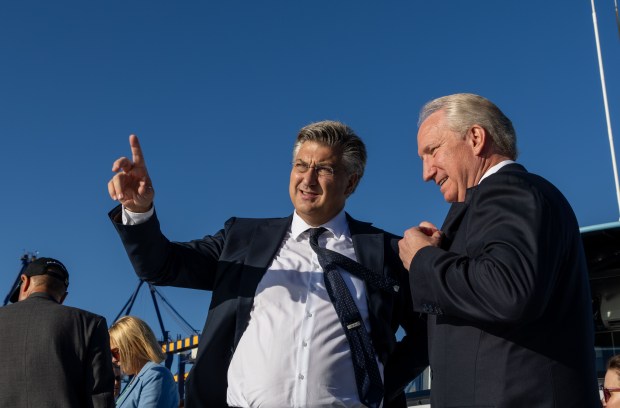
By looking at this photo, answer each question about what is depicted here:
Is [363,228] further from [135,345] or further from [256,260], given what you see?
[135,345]

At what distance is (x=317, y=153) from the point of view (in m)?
3.98

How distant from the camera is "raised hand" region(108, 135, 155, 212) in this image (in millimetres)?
3438

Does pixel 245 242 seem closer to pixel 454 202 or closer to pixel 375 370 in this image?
pixel 375 370

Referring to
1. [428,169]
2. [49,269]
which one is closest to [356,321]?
[428,169]

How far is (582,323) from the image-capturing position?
2.49 m

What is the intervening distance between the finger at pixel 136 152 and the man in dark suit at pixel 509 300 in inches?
54.4

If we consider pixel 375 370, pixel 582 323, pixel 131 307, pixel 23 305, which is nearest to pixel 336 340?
pixel 375 370

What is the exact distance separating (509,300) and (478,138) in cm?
78

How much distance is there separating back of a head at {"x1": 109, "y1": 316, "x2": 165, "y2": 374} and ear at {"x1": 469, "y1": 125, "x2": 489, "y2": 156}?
358cm

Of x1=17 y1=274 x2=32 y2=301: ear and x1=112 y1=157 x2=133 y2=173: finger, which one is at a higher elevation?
x1=112 y1=157 x2=133 y2=173: finger

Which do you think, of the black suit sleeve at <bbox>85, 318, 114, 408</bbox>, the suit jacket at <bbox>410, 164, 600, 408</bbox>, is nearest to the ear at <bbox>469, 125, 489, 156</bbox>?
the suit jacket at <bbox>410, 164, 600, 408</bbox>

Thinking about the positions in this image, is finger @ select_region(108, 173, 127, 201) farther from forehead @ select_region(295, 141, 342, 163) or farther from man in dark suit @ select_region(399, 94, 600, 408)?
Result: man in dark suit @ select_region(399, 94, 600, 408)

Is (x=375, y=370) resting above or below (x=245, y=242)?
below

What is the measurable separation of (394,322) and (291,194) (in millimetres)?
831
